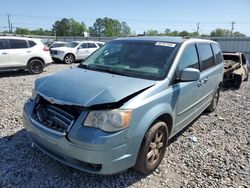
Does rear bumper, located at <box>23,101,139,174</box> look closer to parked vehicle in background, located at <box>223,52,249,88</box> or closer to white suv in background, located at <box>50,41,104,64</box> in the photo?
parked vehicle in background, located at <box>223,52,249,88</box>

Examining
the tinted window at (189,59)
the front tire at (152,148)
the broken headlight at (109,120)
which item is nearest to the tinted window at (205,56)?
the tinted window at (189,59)

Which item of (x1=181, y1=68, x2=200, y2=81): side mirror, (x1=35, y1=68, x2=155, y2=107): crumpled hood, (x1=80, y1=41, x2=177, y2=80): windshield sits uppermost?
(x1=80, y1=41, x2=177, y2=80): windshield

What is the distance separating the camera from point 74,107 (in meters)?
2.69

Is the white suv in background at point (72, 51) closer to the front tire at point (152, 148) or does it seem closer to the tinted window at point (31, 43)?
the tinted window at point (31, 43)

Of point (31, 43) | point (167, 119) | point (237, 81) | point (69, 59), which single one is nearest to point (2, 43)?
point (31, 43)

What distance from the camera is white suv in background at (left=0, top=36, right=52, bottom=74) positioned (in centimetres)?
963

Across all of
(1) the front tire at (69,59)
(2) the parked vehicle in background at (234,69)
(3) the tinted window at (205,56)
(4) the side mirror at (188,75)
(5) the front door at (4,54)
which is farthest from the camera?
(1) the front tire at (69,59)

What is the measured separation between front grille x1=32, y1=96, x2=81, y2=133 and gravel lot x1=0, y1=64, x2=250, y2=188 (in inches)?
28.6

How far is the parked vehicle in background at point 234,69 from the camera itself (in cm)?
886

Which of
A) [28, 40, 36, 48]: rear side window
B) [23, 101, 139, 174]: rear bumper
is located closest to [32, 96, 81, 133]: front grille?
[23, 101, 139, 174]: rear bumper

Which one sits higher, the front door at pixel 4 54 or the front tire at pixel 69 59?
the front door at pixel 4 54

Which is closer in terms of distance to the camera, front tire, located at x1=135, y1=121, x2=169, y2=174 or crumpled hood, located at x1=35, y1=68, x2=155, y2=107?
crumpled hood, located at x1=35, y1=68, x2=155, y2=107

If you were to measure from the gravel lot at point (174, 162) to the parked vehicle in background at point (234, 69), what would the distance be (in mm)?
3837

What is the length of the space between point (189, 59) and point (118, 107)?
1.83 m
